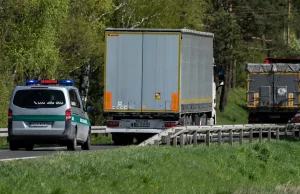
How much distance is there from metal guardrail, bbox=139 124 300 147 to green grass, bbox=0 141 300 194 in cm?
97

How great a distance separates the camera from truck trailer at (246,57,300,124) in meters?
41.4

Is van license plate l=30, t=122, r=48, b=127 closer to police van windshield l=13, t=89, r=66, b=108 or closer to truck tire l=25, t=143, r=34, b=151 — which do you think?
police van windshield l=13, t=89, r=66, b=108

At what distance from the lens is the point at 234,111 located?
3049 inches

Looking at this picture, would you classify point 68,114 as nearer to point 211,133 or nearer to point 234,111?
point 211,133

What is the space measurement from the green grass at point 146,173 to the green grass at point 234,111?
1710 inches

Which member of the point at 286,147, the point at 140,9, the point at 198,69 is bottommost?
the point at 286,147

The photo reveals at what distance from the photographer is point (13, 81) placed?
43.3m

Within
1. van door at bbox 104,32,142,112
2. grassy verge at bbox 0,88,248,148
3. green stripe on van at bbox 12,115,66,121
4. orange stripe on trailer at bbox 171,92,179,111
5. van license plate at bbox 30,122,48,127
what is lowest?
grassy verge at bbox 0,88,248,148

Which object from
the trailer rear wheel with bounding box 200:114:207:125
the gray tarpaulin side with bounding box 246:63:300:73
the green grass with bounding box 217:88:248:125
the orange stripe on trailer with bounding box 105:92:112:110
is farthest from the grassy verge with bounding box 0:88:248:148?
the orange stripe on trailer with bounding box 105:92:112:110

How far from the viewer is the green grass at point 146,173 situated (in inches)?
613

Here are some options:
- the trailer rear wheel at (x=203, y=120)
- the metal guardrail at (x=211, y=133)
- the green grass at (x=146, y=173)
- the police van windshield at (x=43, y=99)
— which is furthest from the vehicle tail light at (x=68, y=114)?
the trailer rear wheel at (x=203, y=120)

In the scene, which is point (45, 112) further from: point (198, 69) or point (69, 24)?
point (69, 24)

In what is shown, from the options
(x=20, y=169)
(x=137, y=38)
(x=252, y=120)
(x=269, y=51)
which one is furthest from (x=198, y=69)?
(x=269, y=51)

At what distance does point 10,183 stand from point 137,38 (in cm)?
1788
